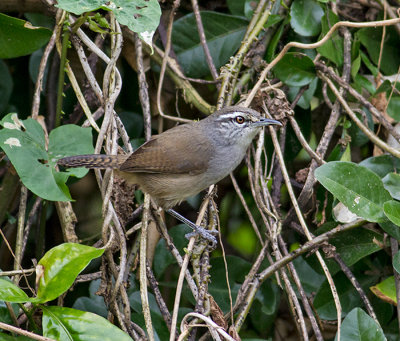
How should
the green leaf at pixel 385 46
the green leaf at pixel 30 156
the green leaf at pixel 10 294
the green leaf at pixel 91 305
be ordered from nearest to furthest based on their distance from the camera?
the green leaf at pixel 10 294 < the green leaf at pixel 30 156 < the green leaf at pixel 91 305 < the green leaf at pixel 385 46

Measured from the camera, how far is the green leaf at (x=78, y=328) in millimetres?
2143

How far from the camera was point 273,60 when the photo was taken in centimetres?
332

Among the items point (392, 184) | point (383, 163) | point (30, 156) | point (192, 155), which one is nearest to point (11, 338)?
point (30, 156)

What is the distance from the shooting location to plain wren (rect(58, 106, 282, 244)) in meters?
3.33

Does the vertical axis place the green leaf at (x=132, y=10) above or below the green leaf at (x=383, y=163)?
above

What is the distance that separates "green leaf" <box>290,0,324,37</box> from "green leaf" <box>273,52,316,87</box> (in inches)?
8.3

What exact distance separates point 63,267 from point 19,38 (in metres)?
1.61

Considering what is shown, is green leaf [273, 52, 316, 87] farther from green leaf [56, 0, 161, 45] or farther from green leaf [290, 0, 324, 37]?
green leaf [56, 0, 161, 45]

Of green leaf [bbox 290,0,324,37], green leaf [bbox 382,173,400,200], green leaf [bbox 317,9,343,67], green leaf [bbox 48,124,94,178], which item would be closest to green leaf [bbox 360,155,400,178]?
green leaf [bbox 382,173,400,200]

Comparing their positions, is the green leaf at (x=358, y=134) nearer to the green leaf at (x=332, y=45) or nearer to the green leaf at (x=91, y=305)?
the green leaf at (x=332, y=45)

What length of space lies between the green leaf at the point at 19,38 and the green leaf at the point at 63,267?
4.95 feet

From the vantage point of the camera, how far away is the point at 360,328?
8.03 feet

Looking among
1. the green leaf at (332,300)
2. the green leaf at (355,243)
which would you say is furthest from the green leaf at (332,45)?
the green leaf at (332,300)

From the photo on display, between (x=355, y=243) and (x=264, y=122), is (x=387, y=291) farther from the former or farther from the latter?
(x=264, y=122)
